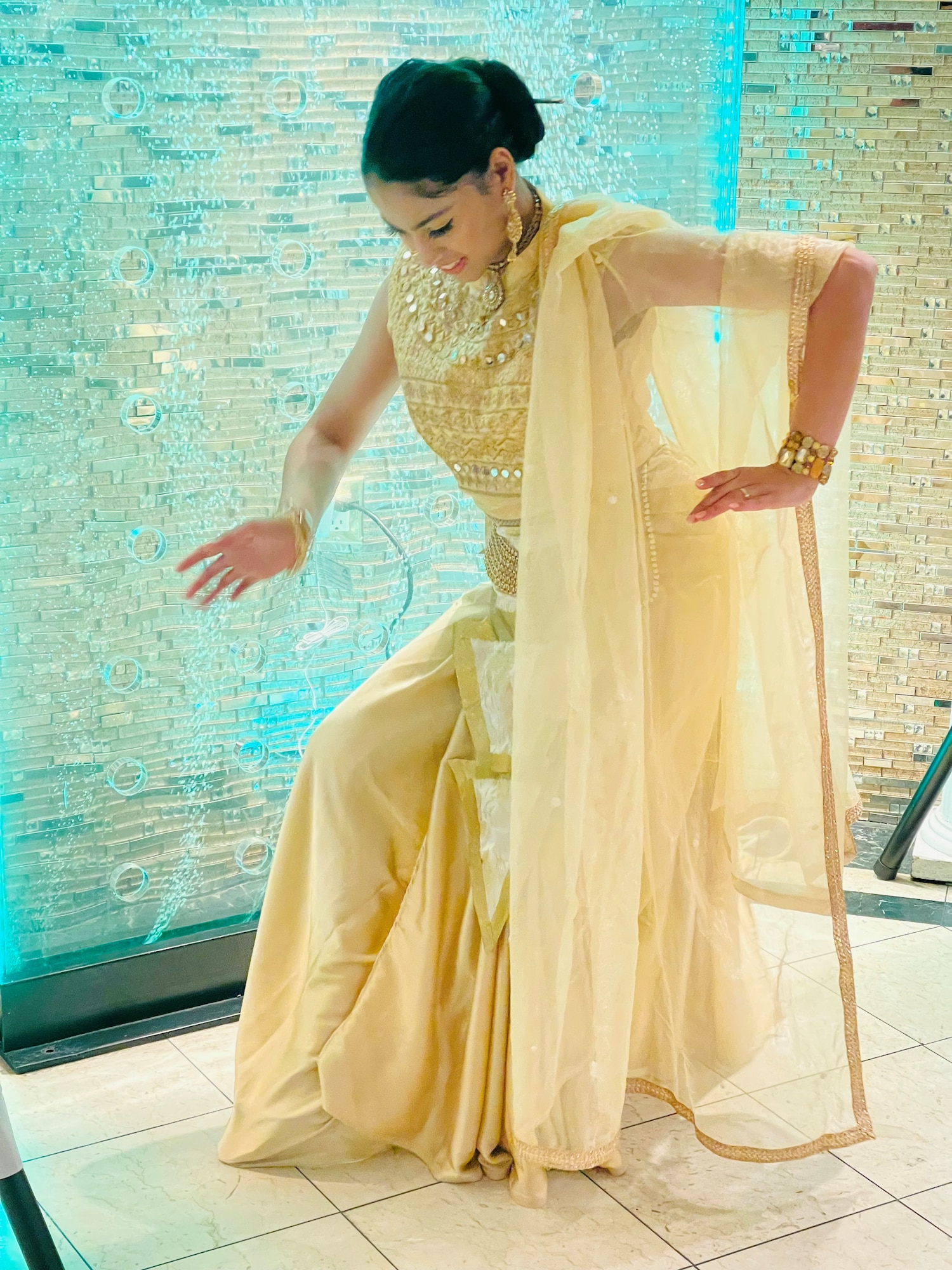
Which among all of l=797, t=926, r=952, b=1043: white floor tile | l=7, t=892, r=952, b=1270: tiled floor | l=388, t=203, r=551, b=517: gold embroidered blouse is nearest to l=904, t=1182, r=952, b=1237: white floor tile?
l=7, t=892, r=952, b=1270: tiled floor

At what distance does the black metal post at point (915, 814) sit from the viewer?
2840mm

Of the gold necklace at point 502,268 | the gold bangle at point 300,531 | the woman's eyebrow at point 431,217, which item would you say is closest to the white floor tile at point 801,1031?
the gold bangle at point 300,531

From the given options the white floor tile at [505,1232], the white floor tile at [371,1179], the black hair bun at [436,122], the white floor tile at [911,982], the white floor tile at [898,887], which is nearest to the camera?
the black hair bun at [436,122]

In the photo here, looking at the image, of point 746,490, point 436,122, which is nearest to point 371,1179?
point 746,490

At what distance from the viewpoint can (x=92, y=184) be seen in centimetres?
218

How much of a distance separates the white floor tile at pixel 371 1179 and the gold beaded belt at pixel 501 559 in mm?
813

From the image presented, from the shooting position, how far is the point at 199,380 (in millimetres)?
2332

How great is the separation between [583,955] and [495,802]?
0.24 meters

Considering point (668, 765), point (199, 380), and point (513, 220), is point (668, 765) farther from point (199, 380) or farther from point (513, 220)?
point (199, 380)

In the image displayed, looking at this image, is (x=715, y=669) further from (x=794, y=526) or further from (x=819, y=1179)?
(x=819, y=1179)

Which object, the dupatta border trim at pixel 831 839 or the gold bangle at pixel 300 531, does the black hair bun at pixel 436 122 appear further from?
the dupatta border trim at pixel 831 839

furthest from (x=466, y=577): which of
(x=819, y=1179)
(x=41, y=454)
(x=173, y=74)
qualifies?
(x=819, y=1179)

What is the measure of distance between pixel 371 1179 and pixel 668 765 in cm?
70

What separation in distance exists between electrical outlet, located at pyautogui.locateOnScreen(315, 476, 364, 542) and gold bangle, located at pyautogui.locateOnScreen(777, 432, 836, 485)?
920 mm
